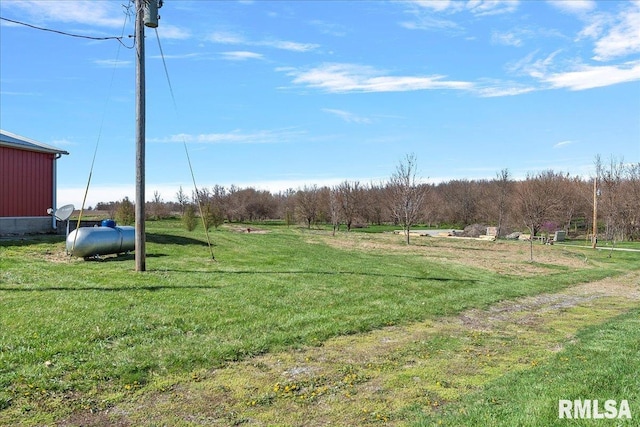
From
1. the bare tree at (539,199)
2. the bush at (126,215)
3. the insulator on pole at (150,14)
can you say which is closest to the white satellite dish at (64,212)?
the insulator on pole at (150,14)

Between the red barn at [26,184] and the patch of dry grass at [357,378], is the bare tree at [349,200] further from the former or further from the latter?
the patch of dry grass at [357,378]

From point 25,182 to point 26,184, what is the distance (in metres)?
0.09

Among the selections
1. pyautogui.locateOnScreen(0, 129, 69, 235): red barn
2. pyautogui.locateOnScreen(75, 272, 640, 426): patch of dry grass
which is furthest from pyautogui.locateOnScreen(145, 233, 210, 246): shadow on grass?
pyautogui.locateOnScreen(75, 272, 640, 426): patch of dry grass

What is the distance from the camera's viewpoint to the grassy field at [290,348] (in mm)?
4301

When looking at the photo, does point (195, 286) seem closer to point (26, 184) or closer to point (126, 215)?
point (26, 184)

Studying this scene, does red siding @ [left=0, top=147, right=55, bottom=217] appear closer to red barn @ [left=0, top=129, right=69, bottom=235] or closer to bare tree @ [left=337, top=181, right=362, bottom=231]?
red barn @ [left=0, top=129, right=69, bottom=235]

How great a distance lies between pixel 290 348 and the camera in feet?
20.9

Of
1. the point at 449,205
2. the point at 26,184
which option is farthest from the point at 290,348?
the point at 449,205

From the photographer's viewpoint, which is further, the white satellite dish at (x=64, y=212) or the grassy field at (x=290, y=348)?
the white satellite dish at (x=64, y=212)

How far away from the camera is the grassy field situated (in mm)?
4301

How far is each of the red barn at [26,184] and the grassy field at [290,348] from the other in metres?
A: 7.06

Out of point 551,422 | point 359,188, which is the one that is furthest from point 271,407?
point 359,188

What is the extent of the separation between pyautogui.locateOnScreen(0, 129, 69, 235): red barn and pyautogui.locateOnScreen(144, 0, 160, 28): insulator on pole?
10227 mm

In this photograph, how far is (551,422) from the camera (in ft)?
12.2
